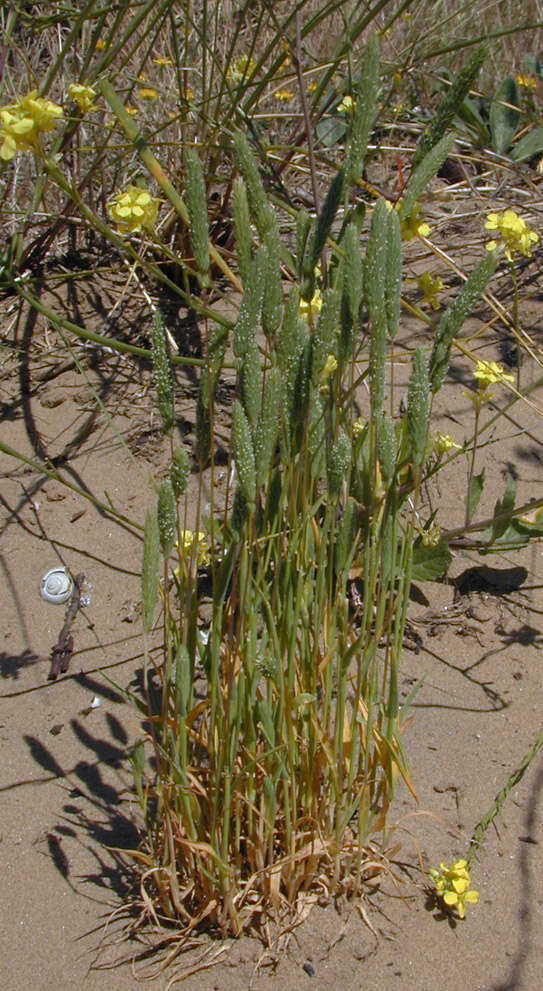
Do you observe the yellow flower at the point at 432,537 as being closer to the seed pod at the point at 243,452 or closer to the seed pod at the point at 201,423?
the seed pod at the point at 201,423

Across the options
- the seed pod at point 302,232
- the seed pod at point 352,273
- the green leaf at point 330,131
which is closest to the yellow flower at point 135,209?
the seed pod at point 302,232

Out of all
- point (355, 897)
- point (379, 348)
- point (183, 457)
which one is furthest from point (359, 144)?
point (355, 897)

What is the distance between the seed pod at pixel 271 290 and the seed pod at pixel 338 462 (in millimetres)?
129

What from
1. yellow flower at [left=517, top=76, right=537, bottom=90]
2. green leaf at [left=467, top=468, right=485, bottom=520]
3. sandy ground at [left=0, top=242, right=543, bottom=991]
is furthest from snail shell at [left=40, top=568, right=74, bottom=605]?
yellow flower at [left=517, top=76, right=537, bottom=90]

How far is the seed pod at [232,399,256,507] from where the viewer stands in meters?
0.88

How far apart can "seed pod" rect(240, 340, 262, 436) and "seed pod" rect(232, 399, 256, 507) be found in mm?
11

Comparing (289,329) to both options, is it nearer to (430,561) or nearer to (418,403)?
(418,403)

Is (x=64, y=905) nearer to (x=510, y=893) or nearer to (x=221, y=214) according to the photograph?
(x=510, y=893)

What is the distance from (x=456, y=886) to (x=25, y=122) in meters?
1.08

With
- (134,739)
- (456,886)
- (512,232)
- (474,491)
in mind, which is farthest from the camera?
(474,491)

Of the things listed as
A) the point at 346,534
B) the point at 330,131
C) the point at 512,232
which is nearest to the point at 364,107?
the point at 346,534

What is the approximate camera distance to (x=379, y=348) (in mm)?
959

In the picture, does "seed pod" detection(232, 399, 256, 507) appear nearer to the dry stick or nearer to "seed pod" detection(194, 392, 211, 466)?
"seed pod" detection(194, 392, 211, 466)

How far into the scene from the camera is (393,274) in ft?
3.14
